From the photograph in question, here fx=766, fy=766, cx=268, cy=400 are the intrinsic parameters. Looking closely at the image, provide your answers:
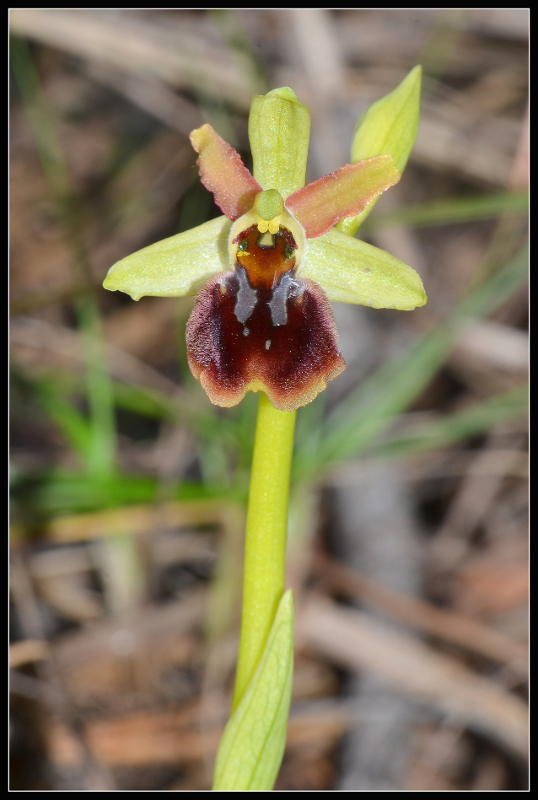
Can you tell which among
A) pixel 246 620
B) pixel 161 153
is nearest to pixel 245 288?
pixel 246 620

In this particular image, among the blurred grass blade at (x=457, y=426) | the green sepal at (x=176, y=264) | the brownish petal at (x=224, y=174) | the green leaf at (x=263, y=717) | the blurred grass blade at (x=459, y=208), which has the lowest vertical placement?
the green leaf at (x=263, y=717)

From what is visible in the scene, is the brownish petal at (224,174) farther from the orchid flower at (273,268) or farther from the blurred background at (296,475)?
the blurred background at (296,475)

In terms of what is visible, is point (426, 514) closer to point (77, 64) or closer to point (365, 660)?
point (365, 660)

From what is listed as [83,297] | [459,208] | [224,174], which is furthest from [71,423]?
[459,208]

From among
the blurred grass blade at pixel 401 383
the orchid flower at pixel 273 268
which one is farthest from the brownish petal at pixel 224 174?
the blurred grass blade at pixel 401 383

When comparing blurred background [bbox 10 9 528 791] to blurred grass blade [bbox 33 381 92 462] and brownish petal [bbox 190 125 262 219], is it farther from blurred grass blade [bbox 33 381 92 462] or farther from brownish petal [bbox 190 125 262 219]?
brownish petal [bbox 190 125 262 219]

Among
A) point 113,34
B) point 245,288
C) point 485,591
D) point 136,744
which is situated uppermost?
point 113,34
